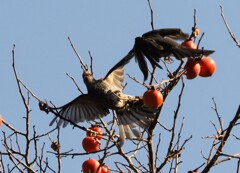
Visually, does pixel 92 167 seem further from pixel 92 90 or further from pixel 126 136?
pixel 92 90

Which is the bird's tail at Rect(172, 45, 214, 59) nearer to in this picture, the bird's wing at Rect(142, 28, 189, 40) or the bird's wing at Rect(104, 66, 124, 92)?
the bird's wing at Rect(142, 28, 189, 40)

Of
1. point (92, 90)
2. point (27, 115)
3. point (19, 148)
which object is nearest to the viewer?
point (27, 115)

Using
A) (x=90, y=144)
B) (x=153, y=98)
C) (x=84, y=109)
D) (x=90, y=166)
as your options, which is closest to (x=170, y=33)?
(x=153, y=98)

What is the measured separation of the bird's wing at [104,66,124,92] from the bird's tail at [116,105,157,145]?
0.54 m

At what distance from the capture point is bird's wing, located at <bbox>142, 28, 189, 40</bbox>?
5098 millimetres

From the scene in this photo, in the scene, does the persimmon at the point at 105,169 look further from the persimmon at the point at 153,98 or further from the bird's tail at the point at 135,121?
the persimmon at the point at 153,98

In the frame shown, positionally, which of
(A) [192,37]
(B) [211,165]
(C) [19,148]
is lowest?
(B) [211,165]

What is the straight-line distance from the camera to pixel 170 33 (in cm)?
520

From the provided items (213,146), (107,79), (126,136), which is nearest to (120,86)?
(107,79)

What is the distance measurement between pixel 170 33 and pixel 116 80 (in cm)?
162

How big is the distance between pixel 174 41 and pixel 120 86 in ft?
5.68

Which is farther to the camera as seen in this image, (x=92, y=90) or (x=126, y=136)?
(x=92, y=90)

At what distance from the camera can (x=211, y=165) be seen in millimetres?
5031

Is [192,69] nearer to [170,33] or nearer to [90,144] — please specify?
[170,33]
